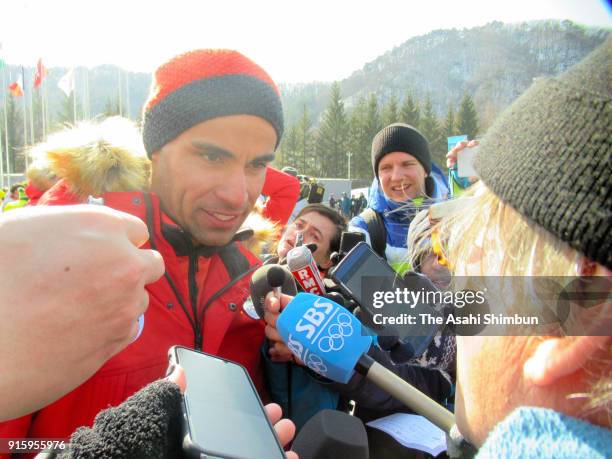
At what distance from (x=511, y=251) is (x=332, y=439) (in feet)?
1.74

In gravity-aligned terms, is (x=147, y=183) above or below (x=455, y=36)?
below

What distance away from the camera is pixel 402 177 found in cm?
338

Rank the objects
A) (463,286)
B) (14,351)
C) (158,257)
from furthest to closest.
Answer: (463,286)
(158,257)
(14,351)

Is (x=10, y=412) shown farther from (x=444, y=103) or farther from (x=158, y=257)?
(x=444, y=103)

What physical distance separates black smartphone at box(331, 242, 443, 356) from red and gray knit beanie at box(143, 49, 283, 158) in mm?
702

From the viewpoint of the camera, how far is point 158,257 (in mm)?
791

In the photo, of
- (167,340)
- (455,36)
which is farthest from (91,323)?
(455,36)

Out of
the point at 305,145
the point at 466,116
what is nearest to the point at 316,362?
the point at 466,116

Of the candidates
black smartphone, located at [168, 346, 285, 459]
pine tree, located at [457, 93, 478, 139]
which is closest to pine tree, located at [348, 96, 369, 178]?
pine tree, located at [457, 93, 478, 139]

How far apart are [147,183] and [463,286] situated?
4.10 ft

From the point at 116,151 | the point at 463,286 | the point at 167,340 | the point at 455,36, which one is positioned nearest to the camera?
the point at 463,286

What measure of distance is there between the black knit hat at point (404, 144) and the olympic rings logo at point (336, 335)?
249cm

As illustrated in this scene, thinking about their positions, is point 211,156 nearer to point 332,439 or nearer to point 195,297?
Result: point 195,297

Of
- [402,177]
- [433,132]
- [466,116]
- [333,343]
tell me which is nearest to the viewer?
[333,343]
